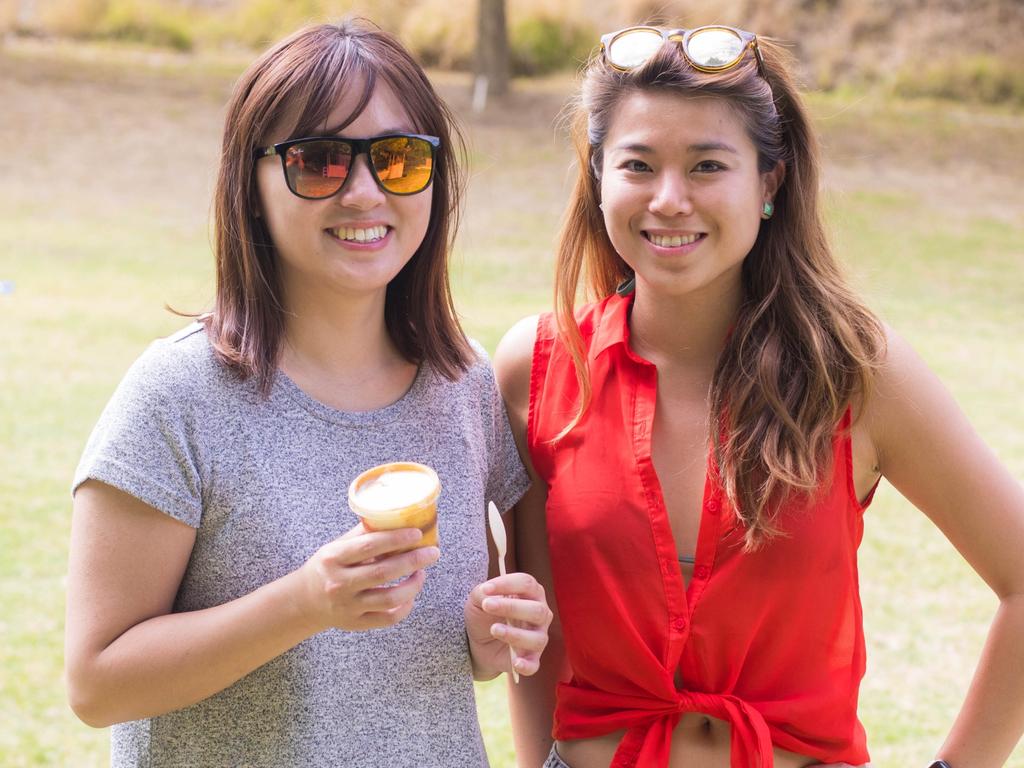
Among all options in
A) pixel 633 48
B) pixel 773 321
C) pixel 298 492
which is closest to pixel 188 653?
pixel 298 492

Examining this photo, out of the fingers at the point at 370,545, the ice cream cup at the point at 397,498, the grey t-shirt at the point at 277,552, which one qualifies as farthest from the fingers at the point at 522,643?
the fingers at the point at 370,545

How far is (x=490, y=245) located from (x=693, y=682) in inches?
509

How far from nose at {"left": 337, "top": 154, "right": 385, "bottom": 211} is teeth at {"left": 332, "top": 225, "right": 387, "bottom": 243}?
1.5 inches

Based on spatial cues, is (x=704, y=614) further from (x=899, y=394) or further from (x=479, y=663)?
(x=899, y=394)

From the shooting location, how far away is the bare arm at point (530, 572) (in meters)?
2.62

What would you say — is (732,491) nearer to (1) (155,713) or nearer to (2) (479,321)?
(1) (155,713)

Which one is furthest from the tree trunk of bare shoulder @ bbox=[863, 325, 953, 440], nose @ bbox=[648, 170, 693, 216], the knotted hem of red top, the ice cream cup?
the ice cream cup

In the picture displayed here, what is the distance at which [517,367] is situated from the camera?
2.71 metres

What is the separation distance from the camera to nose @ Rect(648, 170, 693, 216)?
237 centimetres

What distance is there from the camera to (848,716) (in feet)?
7.92

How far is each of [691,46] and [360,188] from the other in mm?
772

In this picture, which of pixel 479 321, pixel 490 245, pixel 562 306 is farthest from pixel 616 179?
pixel 490 245

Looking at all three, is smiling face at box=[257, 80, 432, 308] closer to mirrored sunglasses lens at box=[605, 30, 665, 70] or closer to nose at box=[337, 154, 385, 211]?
nose at box=[337, 154, 385, 211]

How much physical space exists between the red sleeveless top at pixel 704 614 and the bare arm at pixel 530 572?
0.15 meters
